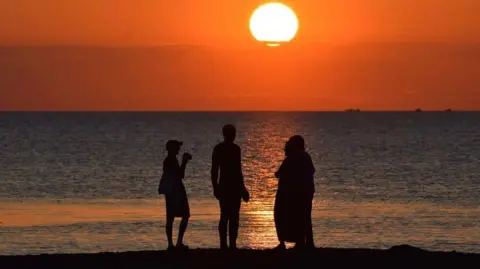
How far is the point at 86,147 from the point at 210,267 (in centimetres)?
8360

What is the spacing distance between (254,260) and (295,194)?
1.74 meters

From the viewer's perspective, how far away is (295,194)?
16.4 meters

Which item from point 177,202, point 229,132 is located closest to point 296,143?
point 229,132

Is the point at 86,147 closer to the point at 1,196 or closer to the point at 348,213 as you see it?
the point at 1,196

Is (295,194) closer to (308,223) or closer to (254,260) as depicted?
(308,223)

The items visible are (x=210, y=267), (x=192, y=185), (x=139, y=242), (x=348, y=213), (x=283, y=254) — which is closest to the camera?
(x=210, y=267)

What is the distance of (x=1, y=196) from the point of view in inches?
1666

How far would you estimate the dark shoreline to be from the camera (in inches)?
580

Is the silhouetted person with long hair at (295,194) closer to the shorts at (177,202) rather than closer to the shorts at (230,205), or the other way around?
the shorts at (230,205)

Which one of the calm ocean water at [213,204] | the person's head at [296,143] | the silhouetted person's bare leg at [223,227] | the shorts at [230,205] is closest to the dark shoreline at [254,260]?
the silhouetted person's bare leg at [223,227]

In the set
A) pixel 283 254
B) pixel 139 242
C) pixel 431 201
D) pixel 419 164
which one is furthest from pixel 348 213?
pixel 419 164

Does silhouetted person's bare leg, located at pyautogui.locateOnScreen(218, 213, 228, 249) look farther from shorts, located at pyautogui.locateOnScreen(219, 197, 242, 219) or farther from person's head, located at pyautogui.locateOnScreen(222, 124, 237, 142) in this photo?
person's head, located at pyautogui.locateOnScreen(222, 124, 237, 142)

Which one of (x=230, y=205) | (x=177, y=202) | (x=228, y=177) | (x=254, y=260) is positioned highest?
(x=228, y=177)

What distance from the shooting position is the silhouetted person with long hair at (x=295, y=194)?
1627 cm
